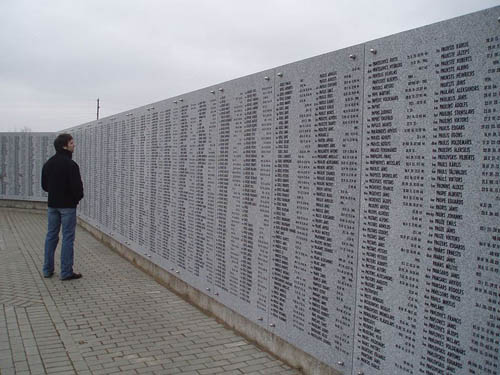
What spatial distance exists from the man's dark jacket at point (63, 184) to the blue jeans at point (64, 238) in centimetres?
14

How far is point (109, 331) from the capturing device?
5.27 metres

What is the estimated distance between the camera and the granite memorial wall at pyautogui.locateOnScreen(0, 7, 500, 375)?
260 centimetres

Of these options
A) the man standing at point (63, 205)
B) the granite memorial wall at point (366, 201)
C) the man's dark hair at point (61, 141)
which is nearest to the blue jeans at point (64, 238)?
the man standing at point (63, 205)

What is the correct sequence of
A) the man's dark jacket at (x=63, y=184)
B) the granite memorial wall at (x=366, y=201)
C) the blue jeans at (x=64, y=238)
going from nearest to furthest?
the granite memorial wall at (x=366, y=201) → the blue jeans at (x=64, y=238) → the man's dark jacket at (x=63, y=184)

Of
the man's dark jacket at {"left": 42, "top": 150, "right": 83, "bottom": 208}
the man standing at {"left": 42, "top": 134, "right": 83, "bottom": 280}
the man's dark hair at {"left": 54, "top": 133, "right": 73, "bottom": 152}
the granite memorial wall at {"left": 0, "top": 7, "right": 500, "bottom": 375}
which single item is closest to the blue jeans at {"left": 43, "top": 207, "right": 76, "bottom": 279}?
the man standing at {"left": 42, "top": 134, "right": 83, "bottom": 280}

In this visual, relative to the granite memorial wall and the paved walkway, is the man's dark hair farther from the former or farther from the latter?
the granite memorial wall

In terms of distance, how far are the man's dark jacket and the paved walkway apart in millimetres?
→ 1242

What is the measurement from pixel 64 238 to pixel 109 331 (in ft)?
8.62

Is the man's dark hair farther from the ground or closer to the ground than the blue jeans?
farther from the ground

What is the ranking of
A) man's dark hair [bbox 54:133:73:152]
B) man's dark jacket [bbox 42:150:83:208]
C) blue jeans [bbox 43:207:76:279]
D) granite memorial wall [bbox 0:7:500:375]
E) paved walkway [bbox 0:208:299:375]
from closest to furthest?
granite memorial wall [bbox 0:7:500:375] → paved walkway [bbox 0:208:299:375] → blue jeans [bbox 43:207:76:279] → man's dark jacket [bbox 42:150:83:208] → man's dark hair [bbox 54:133:73:152]

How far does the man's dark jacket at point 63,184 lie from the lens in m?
7.53

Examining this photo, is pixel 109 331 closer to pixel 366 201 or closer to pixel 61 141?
pixel 366 201

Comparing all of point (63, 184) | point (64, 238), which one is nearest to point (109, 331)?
point (64, 238)

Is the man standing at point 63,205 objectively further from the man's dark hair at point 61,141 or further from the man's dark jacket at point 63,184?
the man's dark hair at point 61,141
